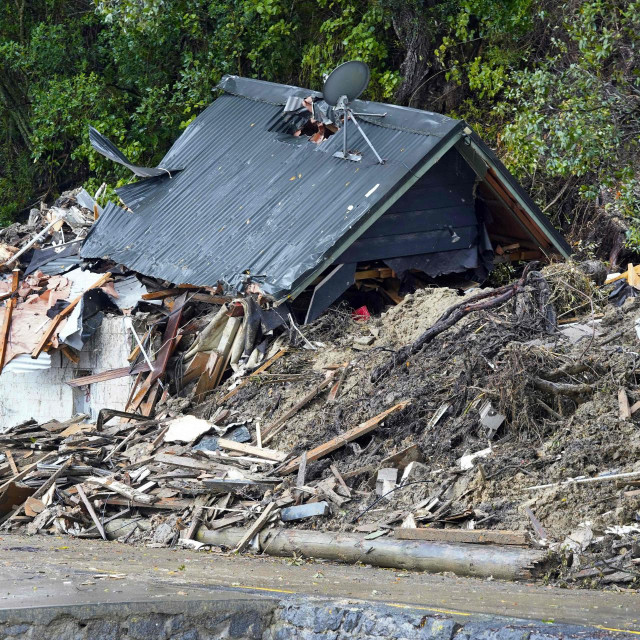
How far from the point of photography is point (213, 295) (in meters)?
14.2

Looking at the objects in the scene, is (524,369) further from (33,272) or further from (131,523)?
(33,272)

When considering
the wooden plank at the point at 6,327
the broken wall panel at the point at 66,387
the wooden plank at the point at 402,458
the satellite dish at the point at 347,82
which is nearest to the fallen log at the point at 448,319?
the wooden plank at the point at 402,458

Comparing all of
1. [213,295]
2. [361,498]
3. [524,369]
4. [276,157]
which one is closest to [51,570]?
[361,498]

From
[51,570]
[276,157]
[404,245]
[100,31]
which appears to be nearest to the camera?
[51,570]

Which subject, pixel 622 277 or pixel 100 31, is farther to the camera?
pixel 100 31

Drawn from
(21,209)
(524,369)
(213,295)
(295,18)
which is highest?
(295,18)

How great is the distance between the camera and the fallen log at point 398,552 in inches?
301

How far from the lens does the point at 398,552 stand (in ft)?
27.2

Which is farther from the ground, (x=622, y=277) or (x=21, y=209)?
(x=622, y=277)

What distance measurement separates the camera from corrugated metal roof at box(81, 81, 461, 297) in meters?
13.7

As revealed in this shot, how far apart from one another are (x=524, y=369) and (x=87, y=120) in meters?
17.1

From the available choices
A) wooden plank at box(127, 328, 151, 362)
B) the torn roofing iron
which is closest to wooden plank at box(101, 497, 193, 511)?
wooden plank at box(127, 328, 151, 362)

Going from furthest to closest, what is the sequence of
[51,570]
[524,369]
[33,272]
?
[33,272], [524,369], [51,570]

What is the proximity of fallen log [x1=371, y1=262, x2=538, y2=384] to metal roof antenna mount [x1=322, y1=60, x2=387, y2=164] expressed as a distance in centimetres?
446
